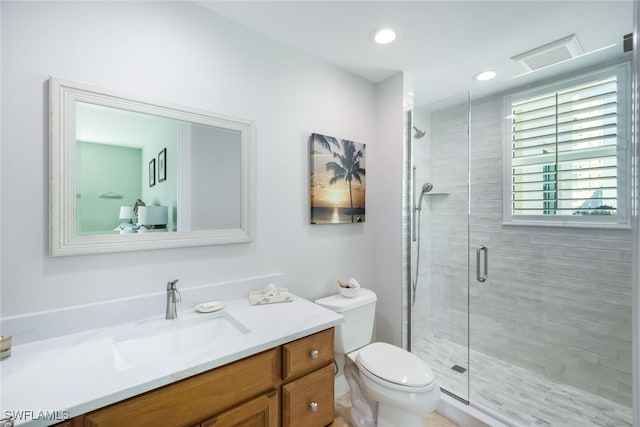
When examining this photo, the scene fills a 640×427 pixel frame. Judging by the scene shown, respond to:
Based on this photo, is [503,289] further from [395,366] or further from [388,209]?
[395,366]

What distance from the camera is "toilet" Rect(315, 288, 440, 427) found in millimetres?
1421

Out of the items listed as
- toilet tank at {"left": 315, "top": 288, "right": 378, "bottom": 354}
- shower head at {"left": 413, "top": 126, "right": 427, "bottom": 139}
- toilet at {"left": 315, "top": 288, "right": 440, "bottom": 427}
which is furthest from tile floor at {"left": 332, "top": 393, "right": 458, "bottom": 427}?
shower head at {"left": 413, "top": 126, "right": 427, "bottom": 139}

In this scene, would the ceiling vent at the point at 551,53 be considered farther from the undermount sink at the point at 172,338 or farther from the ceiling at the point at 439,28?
the undermount sink at the point at 172,338

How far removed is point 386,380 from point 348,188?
1271mm

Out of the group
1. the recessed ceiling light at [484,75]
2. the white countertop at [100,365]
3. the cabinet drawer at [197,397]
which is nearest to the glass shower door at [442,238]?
the recessed ceiling light at [484,75]

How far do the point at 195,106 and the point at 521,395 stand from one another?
2.90m

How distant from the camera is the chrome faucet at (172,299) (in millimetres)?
1301

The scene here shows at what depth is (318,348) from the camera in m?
1.29

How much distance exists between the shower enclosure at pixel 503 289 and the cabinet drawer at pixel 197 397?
1461 mm

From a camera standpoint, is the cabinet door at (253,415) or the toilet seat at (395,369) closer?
the cabinet door at (253,415)

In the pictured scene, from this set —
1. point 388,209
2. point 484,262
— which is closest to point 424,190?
point 388,209

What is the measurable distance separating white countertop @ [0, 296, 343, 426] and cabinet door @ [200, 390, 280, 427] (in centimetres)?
20

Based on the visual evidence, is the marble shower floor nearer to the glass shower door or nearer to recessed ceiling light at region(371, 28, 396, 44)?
the glass shower door

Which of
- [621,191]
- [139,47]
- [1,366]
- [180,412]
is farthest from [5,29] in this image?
[621,191]
